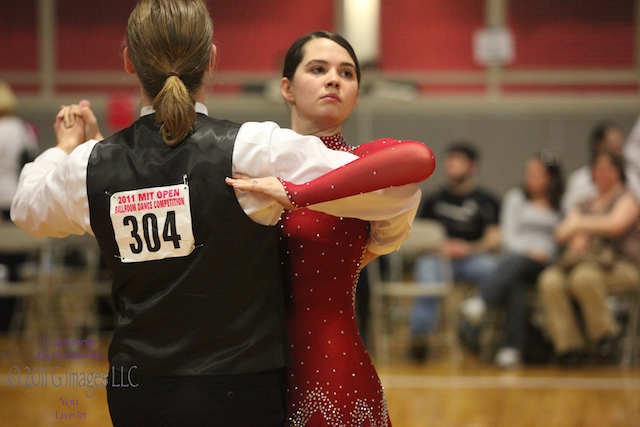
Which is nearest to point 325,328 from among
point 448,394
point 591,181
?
point 448,394

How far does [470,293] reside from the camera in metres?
6.87

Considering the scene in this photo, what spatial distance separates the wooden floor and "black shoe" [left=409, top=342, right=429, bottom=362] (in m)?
0.11

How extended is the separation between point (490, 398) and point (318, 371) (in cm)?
335

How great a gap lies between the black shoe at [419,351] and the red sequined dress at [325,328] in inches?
187

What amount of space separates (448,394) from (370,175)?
3726 mm

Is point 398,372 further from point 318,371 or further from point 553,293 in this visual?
point 318,371

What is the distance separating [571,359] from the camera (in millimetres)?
6223

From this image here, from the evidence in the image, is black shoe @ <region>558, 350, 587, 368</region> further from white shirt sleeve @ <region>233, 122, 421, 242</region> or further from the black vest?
the black vest

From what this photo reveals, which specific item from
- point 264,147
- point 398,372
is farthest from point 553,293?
point 264,147

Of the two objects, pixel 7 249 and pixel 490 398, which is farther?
pixel 7 249

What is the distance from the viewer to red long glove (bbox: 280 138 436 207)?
1.73m

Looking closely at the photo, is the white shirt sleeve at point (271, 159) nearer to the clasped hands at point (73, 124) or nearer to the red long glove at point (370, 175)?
the red long glove at point (370, 175)

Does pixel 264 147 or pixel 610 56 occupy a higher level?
pixel 610 56

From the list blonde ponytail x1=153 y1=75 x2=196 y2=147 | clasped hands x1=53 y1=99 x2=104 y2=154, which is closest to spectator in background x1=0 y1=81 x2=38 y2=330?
clasped hands x1=53 y1=99 x2=104 y2=154
